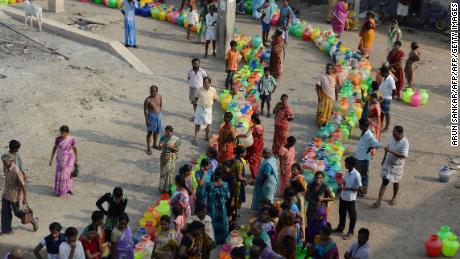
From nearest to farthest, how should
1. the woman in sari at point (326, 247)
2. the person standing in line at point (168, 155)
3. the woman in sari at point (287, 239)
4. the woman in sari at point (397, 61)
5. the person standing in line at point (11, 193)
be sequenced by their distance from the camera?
the woman in sari at point (326, 247) → the woman in sari at point (287, 239) → the person standing in line at point (11, 193) → the person standing in line at point (168, 155) → the woman in sari at point (397, 61)

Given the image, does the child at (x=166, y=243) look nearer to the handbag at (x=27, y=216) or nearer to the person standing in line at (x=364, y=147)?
the handbag at (x=27, y=216)

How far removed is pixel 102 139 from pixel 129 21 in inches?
214

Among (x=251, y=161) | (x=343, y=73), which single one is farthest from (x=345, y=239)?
(x=343, y=73)

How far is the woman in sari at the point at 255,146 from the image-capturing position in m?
13.3

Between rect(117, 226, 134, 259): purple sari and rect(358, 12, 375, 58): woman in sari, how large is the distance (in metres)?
10.9

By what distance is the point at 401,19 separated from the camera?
2369 cm

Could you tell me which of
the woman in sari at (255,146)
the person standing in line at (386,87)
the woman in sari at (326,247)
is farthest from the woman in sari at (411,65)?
the woman in sari at (326,247)

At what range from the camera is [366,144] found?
12.7 metres

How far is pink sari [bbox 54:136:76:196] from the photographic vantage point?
41.2 ft

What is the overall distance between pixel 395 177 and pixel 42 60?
29.4 ft

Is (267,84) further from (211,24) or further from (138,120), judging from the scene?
(211,24)

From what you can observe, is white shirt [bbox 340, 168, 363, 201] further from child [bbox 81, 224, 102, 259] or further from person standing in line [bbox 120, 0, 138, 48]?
person standing in line [bbox 120, 0, 138, 48]

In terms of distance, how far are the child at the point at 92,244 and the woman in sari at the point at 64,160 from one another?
2.84 metres

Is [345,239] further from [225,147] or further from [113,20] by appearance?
[113,20]
